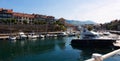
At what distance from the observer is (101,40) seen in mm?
41875

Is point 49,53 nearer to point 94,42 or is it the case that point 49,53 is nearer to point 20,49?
point 20,49

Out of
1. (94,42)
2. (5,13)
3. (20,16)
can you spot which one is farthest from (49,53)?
(20,16)

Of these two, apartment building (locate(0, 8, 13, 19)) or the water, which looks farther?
apartment building (locate(0, 8, 13, 19))

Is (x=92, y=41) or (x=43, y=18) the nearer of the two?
(x=92, y=41)

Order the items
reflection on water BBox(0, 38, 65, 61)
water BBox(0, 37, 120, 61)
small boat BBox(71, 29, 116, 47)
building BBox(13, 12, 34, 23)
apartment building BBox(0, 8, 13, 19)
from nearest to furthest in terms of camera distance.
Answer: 1. water BBox(0, 37, 120, 61)
2. reflection on water BBox(0, 38, 65, 61)
3. small boat BBox(71, 29, 116, 47)
4. apartment building BBox(0, 8, 13, 19)
5. building BBox(13, 12, 34, 23)

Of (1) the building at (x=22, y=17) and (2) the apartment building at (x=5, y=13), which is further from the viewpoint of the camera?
(1) the building at (x=22, y=17)

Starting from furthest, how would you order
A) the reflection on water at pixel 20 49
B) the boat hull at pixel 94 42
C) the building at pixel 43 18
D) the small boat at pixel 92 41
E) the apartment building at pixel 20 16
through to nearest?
the building at pixel 43 18
the apartment building at pixel 20 16
the small boat at pixel 92 41
the boat hull at pixel 94 42
the reflection on water at pixel 20 49

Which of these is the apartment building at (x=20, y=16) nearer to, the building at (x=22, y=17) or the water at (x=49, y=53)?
the building at (x=22, y=17)

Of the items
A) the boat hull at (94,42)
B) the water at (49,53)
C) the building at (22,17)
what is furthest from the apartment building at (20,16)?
the boat hull at (94,42)

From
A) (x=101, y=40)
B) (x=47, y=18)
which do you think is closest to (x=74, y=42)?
(x=101, y=40)

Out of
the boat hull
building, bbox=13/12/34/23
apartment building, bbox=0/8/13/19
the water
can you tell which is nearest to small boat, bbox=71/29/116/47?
the boat hull

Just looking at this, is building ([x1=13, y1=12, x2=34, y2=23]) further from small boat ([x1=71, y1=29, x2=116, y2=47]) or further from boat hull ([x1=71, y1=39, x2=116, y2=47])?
boat hull ([x1=71, y1=39, x2=116, y2=47])

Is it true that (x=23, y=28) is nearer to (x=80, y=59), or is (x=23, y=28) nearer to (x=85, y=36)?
(x=85, y=36)

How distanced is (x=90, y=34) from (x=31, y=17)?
8596cm
